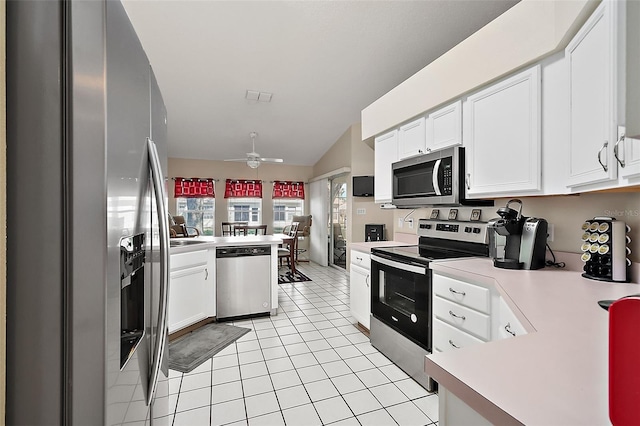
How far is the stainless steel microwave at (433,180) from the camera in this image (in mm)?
2125

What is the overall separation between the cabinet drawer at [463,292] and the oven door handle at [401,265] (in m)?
0.11

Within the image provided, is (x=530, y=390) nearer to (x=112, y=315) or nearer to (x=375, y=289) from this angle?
(x=112, y=315)

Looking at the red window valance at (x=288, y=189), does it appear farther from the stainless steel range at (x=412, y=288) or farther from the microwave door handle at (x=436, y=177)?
the microwave door handle at (x=436, y=177)

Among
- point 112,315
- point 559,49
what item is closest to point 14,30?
point 112,315

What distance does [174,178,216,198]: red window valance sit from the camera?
6.54 metres

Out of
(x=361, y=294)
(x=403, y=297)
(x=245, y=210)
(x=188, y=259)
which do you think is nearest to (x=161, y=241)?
(x=403, y=297)

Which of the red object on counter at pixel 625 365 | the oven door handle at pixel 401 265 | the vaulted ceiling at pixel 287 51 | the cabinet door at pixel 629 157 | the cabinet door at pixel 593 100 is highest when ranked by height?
the vaulted ceiling at pixel 287 51

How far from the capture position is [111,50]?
66 cm

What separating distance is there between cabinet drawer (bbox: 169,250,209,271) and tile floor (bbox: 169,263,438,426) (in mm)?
846

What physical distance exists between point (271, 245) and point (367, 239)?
7.51 feet

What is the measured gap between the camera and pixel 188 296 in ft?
9.48

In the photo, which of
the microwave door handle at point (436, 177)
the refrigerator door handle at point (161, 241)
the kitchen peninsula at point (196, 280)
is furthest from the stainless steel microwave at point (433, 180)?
the refrigerator door handle at point (161, 241)

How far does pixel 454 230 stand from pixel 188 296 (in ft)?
8.04

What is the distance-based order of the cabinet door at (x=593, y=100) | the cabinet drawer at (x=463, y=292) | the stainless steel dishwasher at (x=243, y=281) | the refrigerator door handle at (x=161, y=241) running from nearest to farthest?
the refrigerator door handle at (x=161, y=241)
the cabinet door at (x=593, y=100)
the cabinet drawer at (x=463, y=292)
the stainless steel dishwasher at (x=243, y=281)
